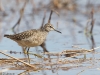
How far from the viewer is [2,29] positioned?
1212 cm

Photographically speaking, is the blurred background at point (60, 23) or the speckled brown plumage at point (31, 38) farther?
the blurred background at point (60, 23)

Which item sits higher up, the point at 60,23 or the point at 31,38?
the point at 60,23

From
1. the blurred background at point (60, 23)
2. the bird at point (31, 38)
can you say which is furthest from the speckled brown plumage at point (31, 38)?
the blurred background at point (60, 23)

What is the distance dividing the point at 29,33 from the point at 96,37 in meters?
2.61

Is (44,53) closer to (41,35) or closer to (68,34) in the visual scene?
(41,35)

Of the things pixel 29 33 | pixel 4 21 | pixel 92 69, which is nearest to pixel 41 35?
pixel 29 33

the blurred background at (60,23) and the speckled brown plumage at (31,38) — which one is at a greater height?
the blurred background at (60,23)

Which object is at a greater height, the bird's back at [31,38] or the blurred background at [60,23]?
the blurred background at [60,23]

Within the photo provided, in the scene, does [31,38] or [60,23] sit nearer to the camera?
[31,38]

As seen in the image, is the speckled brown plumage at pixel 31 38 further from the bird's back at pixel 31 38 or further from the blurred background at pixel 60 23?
the blurred background at pixel 60 23

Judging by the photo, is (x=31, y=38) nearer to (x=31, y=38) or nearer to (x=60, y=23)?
(x=31, y=38)

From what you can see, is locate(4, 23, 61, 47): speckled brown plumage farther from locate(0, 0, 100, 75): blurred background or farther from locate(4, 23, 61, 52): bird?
locate(0, 0, 100, 75): blurred background

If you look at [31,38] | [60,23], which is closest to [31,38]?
[31,38]

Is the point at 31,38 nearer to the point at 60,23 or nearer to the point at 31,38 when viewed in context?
the point at 31,38
